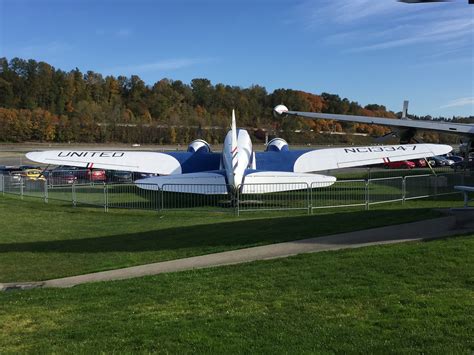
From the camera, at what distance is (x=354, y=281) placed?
7.20 m

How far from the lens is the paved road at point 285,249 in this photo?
945 centimetres

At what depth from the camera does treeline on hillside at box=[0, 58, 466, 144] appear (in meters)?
137

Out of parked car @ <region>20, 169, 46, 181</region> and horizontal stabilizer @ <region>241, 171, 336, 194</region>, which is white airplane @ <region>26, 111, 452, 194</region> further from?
parked car @ <region>20, 169, 46, 181</region>

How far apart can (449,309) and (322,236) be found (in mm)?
5727

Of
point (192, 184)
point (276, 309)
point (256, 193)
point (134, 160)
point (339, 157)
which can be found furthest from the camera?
point (339, 157)

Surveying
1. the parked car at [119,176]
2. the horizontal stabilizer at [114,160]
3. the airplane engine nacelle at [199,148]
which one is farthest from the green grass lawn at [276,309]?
the parked car at [119,176]

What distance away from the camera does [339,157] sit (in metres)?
28.5

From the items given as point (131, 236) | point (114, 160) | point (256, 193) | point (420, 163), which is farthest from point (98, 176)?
point (420, 163)

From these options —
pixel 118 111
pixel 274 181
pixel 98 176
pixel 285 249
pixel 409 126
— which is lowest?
pixel 285 249

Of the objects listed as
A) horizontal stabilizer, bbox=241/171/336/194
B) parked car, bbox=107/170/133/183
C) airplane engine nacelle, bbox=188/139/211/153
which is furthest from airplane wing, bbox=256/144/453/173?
parked car, bbox=107/170/133/183

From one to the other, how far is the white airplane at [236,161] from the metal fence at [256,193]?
36 centimetres

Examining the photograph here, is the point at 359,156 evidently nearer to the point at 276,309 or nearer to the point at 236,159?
the point at 236,159

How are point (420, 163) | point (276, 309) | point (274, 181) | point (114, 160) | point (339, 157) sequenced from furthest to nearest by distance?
point (420, 163), point (339, 157), point (114, 160), point (274, 181), point (276, 309)

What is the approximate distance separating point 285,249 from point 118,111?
159654 mm
